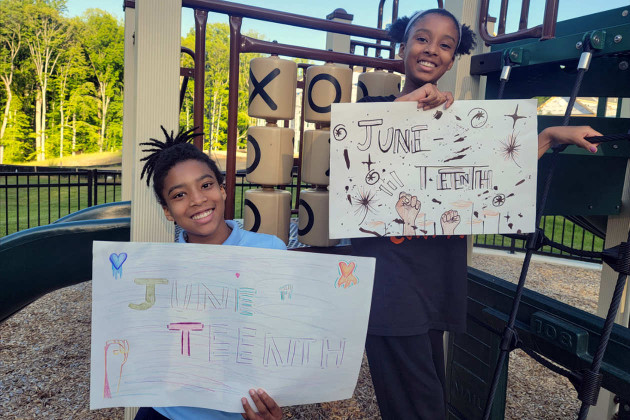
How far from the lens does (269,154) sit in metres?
2.32

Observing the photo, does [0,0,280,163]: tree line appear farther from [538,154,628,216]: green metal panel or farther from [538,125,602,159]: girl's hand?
[538,125,602,159]: girl's hand

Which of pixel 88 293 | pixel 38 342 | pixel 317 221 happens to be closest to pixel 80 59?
pixel 88 293

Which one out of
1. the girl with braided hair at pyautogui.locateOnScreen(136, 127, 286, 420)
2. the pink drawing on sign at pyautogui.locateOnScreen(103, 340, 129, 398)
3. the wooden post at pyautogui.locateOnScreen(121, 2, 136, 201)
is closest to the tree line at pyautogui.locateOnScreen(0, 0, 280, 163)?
the wooden post at pyautogui.locateOnScreen(121, 2, 136, 201)

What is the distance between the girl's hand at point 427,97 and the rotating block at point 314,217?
89cm

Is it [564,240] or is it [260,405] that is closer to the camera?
[260,405]

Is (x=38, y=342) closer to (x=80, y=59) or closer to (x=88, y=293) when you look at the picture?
(x=88, y=293)

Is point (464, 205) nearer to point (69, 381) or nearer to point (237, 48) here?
point (237, 48)

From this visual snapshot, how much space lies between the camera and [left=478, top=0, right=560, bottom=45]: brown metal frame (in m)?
1.87

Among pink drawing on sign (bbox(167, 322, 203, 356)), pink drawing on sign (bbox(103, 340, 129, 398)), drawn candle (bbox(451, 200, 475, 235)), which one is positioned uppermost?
drawn candle (bbox(451, 200, 475, 235))

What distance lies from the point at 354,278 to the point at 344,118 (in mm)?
520

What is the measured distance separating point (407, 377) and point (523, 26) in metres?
1.56

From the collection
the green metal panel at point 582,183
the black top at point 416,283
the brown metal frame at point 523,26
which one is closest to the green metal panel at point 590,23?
the brown metal frame at point 523,26

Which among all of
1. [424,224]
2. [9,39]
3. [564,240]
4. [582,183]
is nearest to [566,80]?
[582,183]

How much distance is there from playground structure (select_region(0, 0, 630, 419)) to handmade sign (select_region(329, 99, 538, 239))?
17.2 inches
